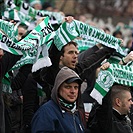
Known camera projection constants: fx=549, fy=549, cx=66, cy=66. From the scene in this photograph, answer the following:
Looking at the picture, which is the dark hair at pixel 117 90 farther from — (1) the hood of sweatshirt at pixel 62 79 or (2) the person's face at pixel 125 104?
(1) the hood of sweatshirt at pixel 62 79

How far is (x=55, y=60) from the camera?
6438 millimetres

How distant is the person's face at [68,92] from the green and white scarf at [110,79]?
16.9 inches

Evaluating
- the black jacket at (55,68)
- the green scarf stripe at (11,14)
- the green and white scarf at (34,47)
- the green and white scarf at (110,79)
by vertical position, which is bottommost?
the green and white scarf at (110,79)

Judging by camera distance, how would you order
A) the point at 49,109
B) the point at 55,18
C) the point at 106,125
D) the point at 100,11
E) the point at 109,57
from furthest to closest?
the point at 100,11 < the point at 55,18 < the point at 109,57 < the point at 106,125 < the point at 49,109

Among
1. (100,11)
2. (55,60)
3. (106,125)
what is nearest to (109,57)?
(55,60)

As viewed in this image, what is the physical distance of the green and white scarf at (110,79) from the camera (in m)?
5.89

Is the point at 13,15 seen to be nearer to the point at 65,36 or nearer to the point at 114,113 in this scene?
the point at 65,36

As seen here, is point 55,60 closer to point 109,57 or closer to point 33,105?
point 33,105

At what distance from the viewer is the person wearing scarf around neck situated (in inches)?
210

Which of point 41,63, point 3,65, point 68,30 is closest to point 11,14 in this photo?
Answer: point 68,30

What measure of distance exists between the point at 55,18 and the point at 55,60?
240 cm

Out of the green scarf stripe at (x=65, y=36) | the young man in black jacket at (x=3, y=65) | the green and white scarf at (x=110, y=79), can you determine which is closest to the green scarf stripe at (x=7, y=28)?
the young man in black jacket at (x=3, y=65)

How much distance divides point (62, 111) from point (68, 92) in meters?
0.20

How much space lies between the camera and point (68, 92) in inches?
215
